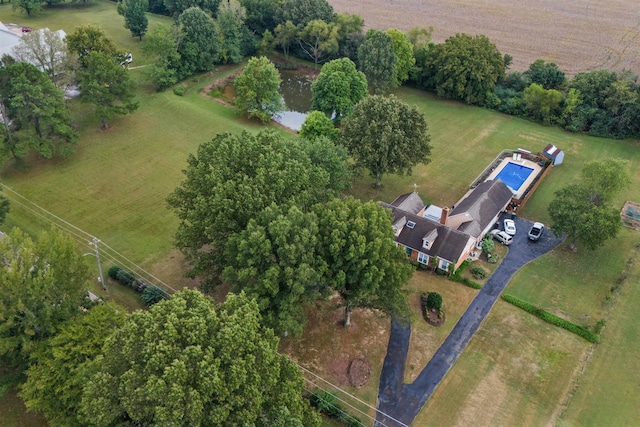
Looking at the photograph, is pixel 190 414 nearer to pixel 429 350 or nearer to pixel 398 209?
pixel 429 350

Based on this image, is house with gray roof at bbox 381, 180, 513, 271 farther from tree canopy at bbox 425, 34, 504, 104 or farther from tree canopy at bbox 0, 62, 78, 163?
tree canopy at bbox 0, 62, 78, 163

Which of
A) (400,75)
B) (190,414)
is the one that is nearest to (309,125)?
(400,75)

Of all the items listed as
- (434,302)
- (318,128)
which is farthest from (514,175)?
(434,302)

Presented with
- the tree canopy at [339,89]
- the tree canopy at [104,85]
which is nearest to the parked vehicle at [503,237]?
the tree canopy at [339,89]

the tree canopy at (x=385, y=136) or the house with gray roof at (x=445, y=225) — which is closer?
the house with gray roof at (x=445, y=225)

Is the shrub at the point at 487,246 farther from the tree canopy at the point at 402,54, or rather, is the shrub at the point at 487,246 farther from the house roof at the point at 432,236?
the tree canopy at the point at 402,54

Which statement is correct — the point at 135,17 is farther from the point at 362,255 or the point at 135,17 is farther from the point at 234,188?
the point at 362,255
